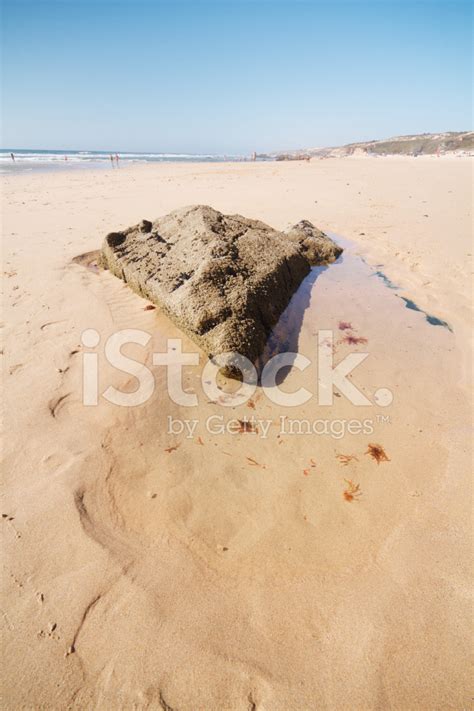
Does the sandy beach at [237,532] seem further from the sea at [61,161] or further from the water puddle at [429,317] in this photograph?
the sea at [61,161]

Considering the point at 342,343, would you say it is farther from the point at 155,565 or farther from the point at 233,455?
the point at 155,565

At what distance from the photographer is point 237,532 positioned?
6.33ft

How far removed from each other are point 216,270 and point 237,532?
2.31m

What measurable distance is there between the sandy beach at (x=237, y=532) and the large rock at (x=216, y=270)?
1.05 ft

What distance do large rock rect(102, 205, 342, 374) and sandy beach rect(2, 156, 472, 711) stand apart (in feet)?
1.05

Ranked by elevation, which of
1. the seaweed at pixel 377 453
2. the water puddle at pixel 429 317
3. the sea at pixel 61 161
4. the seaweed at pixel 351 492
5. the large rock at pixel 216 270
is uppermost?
the sea at pixel 61 161

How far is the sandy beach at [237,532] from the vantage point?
143cm

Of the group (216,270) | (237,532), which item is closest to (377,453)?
(237,532)

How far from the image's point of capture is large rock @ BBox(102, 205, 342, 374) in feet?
10.3

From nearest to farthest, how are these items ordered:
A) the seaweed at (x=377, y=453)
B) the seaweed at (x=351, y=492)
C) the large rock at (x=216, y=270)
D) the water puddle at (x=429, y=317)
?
the seaweed at (x=351, y=492), the seaweed at (x=377, y=453), the large rock at (x=216, y=270), the water puddle at (x=429, y=317)

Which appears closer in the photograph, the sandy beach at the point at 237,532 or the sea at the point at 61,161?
the sandy beach at the point at 237,532

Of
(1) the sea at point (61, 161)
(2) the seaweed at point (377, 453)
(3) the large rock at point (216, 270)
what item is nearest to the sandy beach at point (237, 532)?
(2) the seaweed at point (377, 453)

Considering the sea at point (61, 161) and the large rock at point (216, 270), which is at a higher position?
the sea at point (61, 161)

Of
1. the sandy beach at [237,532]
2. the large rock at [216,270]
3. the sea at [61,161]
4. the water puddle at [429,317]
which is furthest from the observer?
the sea at [61,161]
